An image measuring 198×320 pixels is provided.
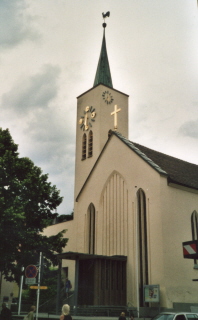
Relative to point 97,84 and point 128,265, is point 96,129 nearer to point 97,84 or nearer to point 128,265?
point 97,84

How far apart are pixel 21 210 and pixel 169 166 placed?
14636 mm

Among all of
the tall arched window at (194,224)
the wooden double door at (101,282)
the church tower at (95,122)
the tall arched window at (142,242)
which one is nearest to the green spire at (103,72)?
the church tower at (95,122)

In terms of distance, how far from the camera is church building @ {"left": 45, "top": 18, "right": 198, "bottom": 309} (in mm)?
25531

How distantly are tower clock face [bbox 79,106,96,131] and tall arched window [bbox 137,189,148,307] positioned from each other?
1346cm

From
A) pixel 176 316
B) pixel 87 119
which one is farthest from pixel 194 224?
pixel 87 119

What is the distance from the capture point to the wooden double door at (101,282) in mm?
25516

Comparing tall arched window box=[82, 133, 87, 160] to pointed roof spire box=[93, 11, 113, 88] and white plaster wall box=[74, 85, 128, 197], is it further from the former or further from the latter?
pointed roof spire box=[93, 11, 113, 88]

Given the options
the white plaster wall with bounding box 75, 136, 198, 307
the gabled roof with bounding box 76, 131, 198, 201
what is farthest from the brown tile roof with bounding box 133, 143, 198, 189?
the white plaster wall with bounding box 75, 136, 198, 307

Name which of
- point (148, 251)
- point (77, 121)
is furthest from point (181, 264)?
point (77, 121)

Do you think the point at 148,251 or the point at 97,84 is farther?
the point at 97,84

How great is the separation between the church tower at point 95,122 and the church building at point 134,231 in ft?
15.5

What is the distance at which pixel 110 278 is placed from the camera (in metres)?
26.4

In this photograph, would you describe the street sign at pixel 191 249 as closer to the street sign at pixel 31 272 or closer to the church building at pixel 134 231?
the street sign at pixel 31 272

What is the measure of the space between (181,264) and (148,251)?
238cm
